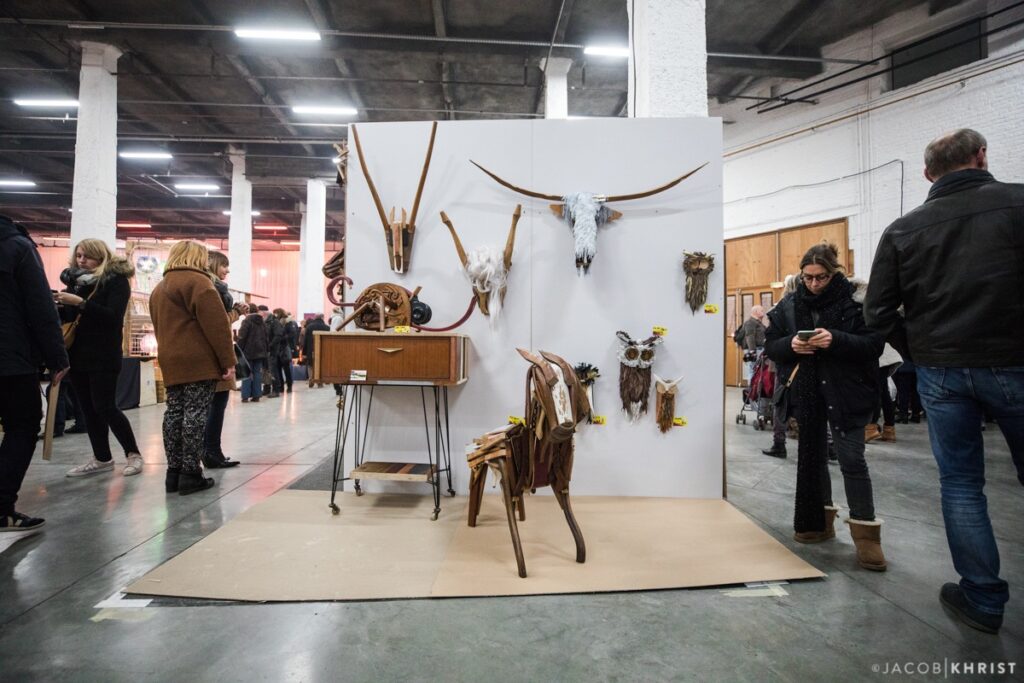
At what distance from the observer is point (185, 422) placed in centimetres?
285

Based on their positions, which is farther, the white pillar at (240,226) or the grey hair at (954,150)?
the white pillar at (240,226)

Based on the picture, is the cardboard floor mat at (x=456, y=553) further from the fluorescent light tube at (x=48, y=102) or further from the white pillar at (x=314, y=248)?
the white pillar at (x=314, y=248)

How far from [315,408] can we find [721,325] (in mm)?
5865

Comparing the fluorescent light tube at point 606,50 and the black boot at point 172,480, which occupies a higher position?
the fluorescent light tube at point 606,50

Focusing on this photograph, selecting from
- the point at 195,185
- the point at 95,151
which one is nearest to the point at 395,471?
the point at 95,151

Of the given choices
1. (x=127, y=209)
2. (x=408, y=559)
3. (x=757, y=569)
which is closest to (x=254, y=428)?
(x=408, y=559)

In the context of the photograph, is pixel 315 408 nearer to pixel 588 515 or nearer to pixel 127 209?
pixel 588 515

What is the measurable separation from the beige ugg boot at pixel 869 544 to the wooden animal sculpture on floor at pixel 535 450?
46.5 inches

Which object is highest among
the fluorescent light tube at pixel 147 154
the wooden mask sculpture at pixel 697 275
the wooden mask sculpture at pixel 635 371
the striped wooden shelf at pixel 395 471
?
the fluorescent light tube at pixel 147 154

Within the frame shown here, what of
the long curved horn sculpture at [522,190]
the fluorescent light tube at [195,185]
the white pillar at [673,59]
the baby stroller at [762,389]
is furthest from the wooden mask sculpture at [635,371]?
the fluorescent light tube at [195,185]

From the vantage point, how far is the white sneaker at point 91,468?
3.18 metres

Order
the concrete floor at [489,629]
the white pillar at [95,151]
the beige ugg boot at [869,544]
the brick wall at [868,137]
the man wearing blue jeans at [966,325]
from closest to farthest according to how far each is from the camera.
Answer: the concrete floor at [489,629], the man wearing blue jeans at [966,325], the beige ugg boot at [869,544], the brick wall at [868,137], the white pillar at [95,151]

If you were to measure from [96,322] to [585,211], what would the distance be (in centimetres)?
314

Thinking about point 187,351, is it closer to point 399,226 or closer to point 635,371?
point 399,226
